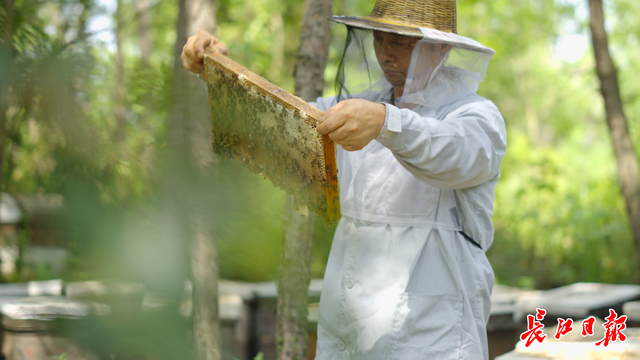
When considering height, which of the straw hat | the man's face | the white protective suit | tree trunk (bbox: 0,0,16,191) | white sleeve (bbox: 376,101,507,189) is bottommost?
the white protective suit

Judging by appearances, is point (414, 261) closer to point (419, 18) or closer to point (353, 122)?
point (353, 122)

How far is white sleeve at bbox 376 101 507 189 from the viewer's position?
51.4 inches

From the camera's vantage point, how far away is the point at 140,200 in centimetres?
74

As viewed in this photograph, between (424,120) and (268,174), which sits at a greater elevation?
(424,120)

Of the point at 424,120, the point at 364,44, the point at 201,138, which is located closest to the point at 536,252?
the point at 364,44

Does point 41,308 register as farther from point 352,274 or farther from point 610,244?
point 610,244

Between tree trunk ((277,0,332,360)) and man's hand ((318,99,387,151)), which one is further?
tree trunk ((277,0,332,360))

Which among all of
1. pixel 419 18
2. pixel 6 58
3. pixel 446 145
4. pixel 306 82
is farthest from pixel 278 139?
pixel 306 82

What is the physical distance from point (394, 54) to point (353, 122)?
23.9 inches

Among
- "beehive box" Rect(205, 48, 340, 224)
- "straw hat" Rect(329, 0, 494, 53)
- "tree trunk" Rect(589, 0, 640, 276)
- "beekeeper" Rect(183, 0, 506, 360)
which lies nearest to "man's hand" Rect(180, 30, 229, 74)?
"beekeeper" Rect(183, 0, 506, 360)

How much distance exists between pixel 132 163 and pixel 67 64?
17 cm

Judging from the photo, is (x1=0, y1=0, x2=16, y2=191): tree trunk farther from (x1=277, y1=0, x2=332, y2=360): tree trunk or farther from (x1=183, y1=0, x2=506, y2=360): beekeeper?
(x1=277, y1=0, x2=332, y2=360): tree trunk

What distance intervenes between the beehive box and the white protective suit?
27cm

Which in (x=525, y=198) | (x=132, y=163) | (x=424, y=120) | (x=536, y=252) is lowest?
(x=536, y=252)
